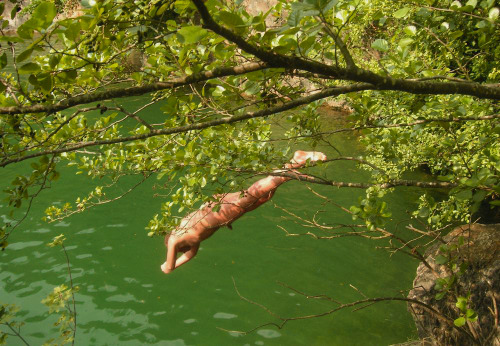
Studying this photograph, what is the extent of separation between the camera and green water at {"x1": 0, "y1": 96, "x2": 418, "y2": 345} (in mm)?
5418

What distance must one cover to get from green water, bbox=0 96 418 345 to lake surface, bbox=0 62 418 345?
0.02 m

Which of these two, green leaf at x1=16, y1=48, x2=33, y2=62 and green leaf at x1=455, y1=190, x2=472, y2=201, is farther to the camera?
green leaf at x1=455, y1=190, x2=472, y2=201

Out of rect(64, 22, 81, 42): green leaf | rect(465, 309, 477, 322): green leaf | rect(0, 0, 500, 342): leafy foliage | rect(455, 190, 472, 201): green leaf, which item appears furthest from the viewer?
rect(465, 309, 477, 322): green leaf

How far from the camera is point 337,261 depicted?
7027 millimetres

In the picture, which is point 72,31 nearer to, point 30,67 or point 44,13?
point 44,13

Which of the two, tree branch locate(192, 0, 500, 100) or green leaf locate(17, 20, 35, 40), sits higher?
green leaf locate(17, 20, 35, 40)

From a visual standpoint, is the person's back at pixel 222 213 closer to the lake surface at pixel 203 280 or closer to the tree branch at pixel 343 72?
the lake surface at pixel 203 280

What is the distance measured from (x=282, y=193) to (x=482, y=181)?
24.4ft

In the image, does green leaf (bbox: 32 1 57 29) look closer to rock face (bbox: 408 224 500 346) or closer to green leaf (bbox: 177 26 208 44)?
green leaf (bbox: 177 26 208 44)

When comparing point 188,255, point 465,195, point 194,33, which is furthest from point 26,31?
point 188,255

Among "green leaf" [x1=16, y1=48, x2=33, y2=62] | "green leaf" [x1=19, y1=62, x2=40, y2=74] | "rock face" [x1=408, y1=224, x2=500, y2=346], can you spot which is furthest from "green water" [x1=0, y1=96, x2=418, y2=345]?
"green leaf" [x1=16, y1=48, x2=33, y2=62]

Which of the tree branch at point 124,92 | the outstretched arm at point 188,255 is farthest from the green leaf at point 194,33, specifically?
the outstretched arm at point 188,255

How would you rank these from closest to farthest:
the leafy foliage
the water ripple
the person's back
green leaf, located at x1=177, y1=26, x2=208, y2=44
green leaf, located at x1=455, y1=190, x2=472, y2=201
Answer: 1. green leaf, located at x1=177, y1=26, x2=208, y2=44
2. the leafy foliage
3. green leaf, located at x1=455, y1=190, x2=472, y2=201
4. the person's back
5. the water ripple

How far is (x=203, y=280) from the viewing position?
6.48 metres
